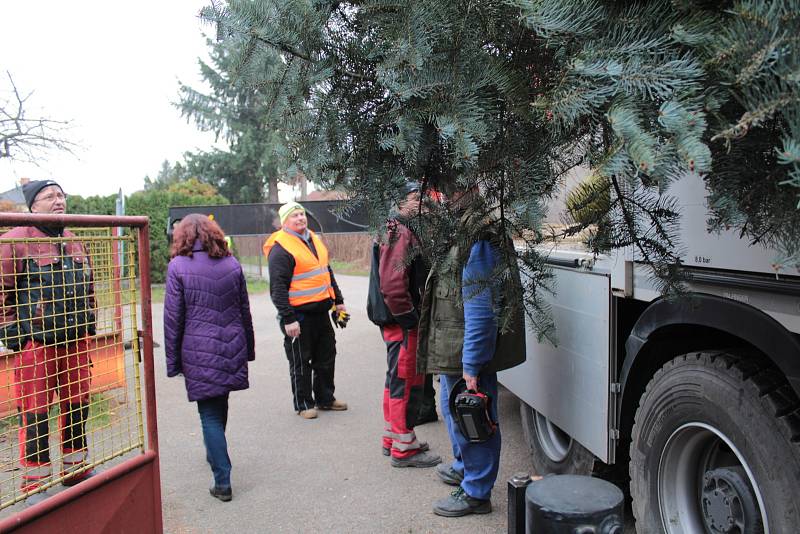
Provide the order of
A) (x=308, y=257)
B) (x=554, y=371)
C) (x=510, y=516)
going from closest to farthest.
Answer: (x=510, y=516) → (x=554, y=371) → (x=308, y=257)

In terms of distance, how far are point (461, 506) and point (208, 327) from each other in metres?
1.89

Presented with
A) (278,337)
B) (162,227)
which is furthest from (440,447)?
(162,227)

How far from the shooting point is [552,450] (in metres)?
4.14

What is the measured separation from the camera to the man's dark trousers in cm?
580

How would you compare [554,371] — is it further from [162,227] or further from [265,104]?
[162,227]

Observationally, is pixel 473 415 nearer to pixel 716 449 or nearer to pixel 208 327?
pixel 716 449

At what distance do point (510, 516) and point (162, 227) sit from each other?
21416 millimetres

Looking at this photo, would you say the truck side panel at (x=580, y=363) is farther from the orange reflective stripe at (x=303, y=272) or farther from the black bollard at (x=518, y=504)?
the orange reflective stripe at (x=303, y=272)

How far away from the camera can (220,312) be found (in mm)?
4207

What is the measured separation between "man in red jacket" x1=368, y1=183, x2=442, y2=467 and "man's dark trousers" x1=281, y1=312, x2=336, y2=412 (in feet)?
3.71

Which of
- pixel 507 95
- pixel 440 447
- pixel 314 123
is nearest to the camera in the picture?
pixel 507 95

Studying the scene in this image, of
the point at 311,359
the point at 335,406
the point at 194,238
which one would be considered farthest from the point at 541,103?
the point at 335,406

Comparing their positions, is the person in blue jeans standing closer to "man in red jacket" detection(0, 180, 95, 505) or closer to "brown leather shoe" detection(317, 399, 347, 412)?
"man in red jacket" detection(0, 180, 95, 505)

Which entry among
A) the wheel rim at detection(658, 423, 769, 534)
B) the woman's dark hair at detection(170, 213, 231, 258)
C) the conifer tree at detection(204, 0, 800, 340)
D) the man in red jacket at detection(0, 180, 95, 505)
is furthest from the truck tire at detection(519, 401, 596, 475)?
the man in red jacket at detection(0, 180, 95, 505)
